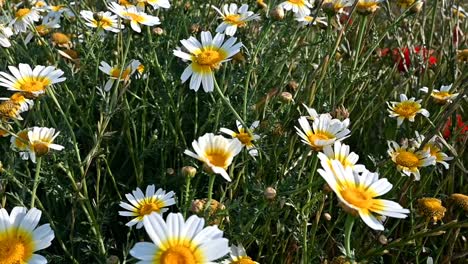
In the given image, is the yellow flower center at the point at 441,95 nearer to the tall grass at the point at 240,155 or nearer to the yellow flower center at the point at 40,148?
the tall grass at the point at 240,155

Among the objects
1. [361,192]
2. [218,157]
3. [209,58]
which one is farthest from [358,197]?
[209,58]

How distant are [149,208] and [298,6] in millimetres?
1020

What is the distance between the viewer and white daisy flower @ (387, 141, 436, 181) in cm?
172

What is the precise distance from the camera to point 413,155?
1.77 metres

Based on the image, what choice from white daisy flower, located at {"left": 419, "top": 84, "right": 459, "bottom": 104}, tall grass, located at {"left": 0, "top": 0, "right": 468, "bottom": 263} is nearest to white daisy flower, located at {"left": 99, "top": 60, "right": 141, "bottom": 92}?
tall grass, located at {"left": 0, "top": 0, "right": 468, "bottom": 263}

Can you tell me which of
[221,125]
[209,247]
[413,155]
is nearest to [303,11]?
[221,125]

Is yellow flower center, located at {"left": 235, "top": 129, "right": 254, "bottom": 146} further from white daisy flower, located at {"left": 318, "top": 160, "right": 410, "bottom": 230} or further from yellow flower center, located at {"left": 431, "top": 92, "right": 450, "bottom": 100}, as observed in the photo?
yellow flower center, located at {"left": 431, "top": 92, "right": 450, "bottom": 100}

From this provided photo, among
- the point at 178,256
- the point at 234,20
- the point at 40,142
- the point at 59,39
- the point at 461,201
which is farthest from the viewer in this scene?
the point at 59,39

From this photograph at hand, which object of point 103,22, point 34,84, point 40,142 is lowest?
point 40,142

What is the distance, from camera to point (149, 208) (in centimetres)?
156

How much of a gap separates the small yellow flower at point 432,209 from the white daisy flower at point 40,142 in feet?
3.32

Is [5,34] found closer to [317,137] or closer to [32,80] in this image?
[32,80]

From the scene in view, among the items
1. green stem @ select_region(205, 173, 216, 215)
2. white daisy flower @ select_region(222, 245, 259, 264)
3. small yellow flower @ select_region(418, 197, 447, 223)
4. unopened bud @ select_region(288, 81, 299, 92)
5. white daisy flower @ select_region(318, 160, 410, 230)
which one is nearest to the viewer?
white daisy flower @ select_region(318, 160, 410, 230)

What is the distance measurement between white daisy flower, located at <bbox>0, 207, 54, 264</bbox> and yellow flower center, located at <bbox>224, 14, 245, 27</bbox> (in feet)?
3.68
